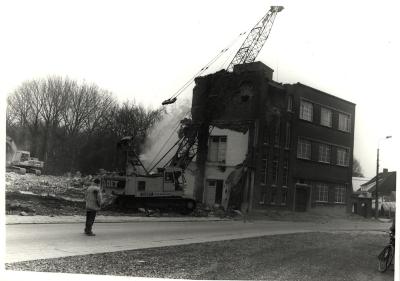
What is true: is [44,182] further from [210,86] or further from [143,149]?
[210,86]

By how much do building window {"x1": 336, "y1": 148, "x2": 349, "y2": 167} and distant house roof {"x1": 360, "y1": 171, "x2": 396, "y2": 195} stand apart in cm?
56

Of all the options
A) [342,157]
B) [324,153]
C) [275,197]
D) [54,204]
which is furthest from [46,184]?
[342,157]

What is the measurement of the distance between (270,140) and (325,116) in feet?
3.68

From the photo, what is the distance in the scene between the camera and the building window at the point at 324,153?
27.3 ft

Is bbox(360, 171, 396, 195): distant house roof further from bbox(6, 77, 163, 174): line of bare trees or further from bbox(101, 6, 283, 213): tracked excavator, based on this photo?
bbox(6, 77, 163, 174): line of bare trees

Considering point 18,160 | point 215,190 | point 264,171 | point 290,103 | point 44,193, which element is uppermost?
point 290,103

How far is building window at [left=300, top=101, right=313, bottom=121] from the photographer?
8.27m

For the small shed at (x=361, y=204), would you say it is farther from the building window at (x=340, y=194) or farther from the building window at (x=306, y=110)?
the building window at (x=306, y=110)

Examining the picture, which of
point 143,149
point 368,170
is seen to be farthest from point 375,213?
point 143,149

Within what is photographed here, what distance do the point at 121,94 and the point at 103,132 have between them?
2.50 feet

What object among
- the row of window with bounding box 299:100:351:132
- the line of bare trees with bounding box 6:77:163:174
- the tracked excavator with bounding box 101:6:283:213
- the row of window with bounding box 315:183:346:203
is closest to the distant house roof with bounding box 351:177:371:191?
the row of window with bounding box 315:183:346:203

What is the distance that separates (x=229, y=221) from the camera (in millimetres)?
10148

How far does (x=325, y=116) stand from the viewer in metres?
8.30

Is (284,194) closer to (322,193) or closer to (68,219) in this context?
(322,193)
